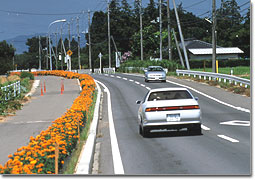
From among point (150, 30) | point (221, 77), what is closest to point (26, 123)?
point (221, 77)

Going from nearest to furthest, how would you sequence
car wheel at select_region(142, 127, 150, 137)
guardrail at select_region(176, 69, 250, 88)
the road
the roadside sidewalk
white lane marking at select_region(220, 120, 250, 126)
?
the road < car wheel at select_region(142, 127, 150, 137) < the roadside sidewalk < white lane marking at select_region(220, 120, 250, 126) < guardrail at select_region(176, 69, 250, 88)

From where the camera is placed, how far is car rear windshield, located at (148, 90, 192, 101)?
14594 mm

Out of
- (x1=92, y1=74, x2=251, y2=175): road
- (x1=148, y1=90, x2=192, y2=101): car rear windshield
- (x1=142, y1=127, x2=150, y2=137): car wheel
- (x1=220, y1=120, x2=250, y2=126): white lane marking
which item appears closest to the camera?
(x1=92, y1=74, x2=251, y2=175): road

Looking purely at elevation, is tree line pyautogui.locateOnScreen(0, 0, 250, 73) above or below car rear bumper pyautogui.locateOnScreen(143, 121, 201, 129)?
above

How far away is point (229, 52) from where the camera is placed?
10856cm

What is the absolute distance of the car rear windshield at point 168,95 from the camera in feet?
47.9

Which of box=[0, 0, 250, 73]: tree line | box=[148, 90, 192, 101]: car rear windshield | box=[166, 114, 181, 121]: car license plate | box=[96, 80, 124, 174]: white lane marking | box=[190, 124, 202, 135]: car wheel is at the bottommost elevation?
box=[96, 80, 124, 174]: white lane marking

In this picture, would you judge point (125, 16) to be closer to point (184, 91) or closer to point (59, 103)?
point (59, 103)

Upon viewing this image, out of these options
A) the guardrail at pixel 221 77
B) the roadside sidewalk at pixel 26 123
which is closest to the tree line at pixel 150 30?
the guardrail at pixel 221 77

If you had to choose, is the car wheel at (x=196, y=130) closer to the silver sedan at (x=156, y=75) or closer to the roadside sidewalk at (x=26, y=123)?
the roadside sidewalk at (x=26, y=123)

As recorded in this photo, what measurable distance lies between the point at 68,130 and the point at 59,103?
19107 millimetres

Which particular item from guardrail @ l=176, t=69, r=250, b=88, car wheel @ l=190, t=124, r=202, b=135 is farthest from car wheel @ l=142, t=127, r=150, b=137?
guardrail @ l=176, t=69, r=250, b=88

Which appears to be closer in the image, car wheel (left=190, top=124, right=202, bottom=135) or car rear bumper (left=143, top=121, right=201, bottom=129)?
car rear bumper (left=143, top=121, right=201, bottom=129)

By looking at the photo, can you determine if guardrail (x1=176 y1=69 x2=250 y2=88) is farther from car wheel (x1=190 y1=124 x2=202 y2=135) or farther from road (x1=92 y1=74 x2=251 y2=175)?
car wheel (x1=190 y1=124 x2=202 y2=135)
